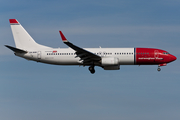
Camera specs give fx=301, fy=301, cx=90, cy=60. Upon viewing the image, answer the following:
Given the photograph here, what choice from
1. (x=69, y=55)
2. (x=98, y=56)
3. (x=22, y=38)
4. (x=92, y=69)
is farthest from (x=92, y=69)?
(x=22, y=38)

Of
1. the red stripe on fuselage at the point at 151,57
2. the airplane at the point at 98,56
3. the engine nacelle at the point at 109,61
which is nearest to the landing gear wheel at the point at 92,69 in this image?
the airplane at the point at 98,56

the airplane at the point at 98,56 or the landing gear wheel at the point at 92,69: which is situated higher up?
the airplane at the point at 98,56

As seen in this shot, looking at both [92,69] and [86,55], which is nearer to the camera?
[86,55]

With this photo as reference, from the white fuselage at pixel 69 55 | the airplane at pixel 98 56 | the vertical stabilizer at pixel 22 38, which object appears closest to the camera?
the airplane at pixel 98 56

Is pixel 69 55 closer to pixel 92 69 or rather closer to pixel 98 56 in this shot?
pixel 92 69

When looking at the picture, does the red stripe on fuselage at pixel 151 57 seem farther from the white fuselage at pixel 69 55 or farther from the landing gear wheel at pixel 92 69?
the landing gear wheel at pixel 92 69

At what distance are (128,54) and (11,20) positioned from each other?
883 inches

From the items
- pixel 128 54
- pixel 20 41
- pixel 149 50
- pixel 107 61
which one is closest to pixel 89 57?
pixel 107 61

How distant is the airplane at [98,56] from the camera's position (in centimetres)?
4906

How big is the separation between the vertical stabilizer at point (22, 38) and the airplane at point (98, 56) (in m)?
0.41

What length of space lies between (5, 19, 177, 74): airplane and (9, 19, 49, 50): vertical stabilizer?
41 centimetres

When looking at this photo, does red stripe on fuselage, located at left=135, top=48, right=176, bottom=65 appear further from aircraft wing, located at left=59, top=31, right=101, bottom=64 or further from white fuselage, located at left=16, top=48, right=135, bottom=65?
aircraft wing, located at left=59, top=31, right=101, bottom=64

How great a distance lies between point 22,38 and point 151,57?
2315cm

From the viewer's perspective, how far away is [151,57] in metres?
49.6
